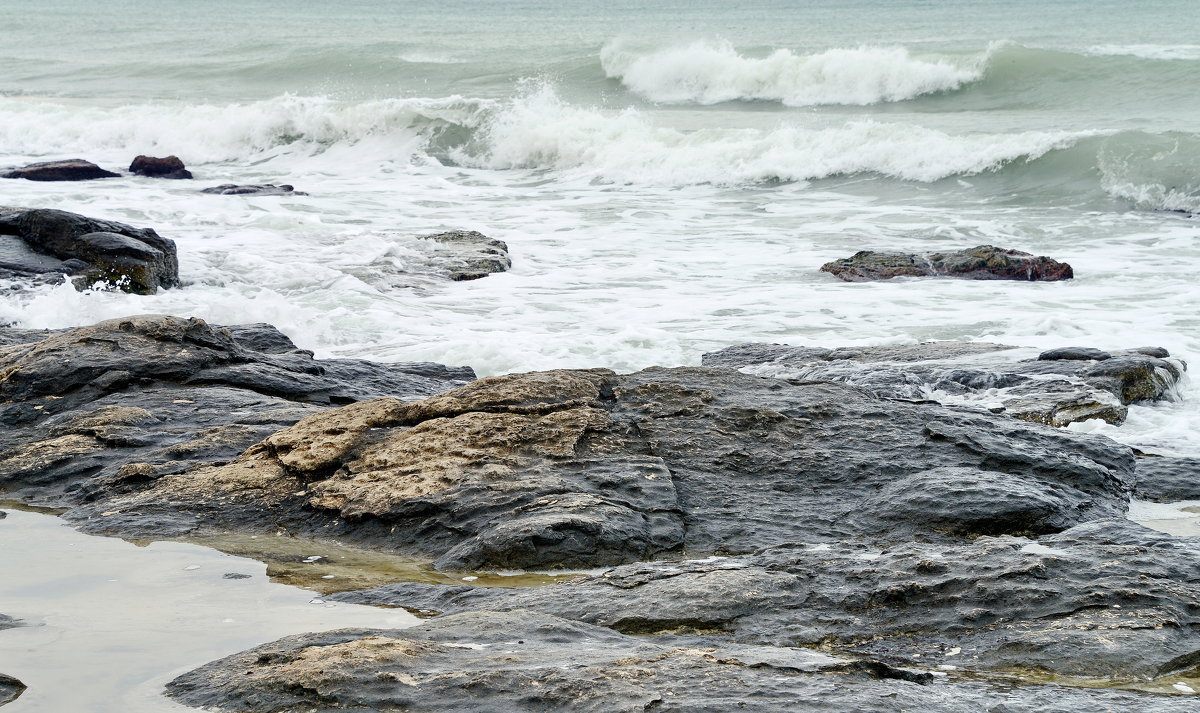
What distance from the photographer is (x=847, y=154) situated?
16.6m

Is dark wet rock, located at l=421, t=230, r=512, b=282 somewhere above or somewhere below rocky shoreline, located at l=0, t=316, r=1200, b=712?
below

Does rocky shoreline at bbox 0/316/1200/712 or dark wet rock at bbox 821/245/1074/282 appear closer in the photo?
rocky shoreline at bbox 0/316/1200/712

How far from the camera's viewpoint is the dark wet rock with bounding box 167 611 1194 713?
2.12 m

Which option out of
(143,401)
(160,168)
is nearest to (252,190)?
(160,168)

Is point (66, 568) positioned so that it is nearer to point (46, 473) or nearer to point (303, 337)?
point (46, 473)

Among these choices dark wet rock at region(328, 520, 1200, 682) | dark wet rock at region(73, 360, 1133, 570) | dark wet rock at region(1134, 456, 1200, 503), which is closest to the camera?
dark wet rock at region(328, 520, 1200, 682)

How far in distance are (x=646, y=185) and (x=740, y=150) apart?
5.20ft

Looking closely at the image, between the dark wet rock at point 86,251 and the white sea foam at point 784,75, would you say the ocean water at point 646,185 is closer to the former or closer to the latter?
the white sea foam at point 784,75

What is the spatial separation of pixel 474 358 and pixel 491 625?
474 centimetres

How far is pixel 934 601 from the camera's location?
9.04 ft

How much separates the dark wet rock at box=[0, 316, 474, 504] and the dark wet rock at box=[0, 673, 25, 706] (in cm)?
130

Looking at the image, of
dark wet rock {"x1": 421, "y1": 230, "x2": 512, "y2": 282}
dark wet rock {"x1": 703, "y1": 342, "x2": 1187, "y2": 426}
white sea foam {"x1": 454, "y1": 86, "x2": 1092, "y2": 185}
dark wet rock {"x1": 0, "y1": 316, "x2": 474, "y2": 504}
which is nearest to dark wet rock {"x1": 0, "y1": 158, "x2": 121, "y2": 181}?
white sea foam {"x1": 454, "y1": 86, "x2": 1092, "y2": 185}

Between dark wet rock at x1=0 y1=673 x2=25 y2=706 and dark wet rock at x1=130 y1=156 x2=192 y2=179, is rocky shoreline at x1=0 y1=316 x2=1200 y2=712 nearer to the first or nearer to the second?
dark wet rock at x1=0 y1=673 x2=25 y2=706

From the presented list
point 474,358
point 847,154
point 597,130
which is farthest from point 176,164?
point 474,358
